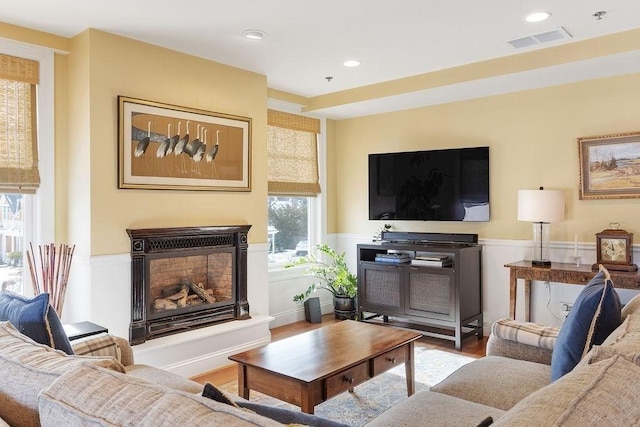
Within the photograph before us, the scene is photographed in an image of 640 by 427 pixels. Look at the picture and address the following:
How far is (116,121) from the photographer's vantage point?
3357 millimetres

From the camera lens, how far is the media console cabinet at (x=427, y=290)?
427cm

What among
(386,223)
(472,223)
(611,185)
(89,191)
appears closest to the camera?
(89,191)

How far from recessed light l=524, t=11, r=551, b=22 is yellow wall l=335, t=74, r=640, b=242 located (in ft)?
4.36

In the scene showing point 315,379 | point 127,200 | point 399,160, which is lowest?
point 315,379

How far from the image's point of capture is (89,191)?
323cm

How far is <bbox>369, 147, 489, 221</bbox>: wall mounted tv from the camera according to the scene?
15.1 feet

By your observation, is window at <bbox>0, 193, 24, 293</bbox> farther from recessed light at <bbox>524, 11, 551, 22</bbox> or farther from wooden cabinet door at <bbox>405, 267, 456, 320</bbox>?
recessed light at <bbox>524, 11, 551, 22</bbox>

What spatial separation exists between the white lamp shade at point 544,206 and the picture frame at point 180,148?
2420 mm

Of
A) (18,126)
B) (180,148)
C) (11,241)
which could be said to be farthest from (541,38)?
(11,241)

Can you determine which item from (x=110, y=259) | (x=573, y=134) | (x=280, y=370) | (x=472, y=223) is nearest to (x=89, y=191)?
(x=110, y=259)

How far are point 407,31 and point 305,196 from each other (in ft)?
8.27

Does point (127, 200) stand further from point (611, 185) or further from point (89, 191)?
point (611, 185)

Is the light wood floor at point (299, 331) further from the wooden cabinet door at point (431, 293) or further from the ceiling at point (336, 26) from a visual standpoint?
the ceiling at point (336, 26)

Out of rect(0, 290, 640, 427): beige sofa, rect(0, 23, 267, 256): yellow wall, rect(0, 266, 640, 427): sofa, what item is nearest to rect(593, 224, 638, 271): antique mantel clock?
rect(0, 266, 640, 427): sofa
